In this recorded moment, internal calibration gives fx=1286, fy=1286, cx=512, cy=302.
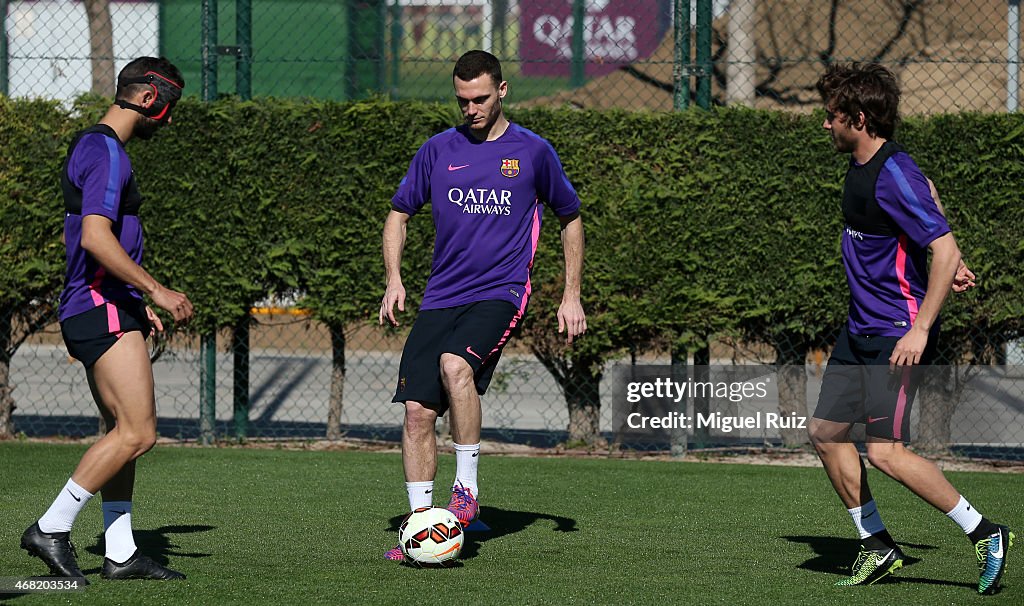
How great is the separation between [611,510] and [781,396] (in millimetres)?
2949

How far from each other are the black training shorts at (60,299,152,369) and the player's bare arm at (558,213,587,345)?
199cm

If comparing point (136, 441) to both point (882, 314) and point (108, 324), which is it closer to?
point (108, 324)

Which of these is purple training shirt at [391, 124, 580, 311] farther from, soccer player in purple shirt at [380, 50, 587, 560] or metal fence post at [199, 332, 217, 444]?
metal fence post at [199, 332, 217, 444]

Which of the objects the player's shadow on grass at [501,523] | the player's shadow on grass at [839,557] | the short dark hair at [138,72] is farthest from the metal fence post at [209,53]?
the player's shadow on grass at [839,557]

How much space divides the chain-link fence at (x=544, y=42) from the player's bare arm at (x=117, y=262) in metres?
6.51

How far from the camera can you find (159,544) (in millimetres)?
5676

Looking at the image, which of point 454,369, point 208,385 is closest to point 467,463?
point 454,369

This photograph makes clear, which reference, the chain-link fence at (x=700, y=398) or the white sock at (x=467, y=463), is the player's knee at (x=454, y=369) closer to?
the white sock at (x=467, y=463)

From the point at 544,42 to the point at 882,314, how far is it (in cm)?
1004

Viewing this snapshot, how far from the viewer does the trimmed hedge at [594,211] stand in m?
8.81

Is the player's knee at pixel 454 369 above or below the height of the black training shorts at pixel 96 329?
below

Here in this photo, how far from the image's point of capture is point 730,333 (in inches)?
357

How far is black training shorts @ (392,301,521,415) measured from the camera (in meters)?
5.69

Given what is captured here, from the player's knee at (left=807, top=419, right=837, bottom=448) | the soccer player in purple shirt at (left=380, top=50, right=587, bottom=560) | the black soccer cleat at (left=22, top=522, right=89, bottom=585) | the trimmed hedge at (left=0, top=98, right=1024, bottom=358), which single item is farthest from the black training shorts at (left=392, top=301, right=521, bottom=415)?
the trimmed hedge at (left=0, top=98, right=1024, bottom=358)
